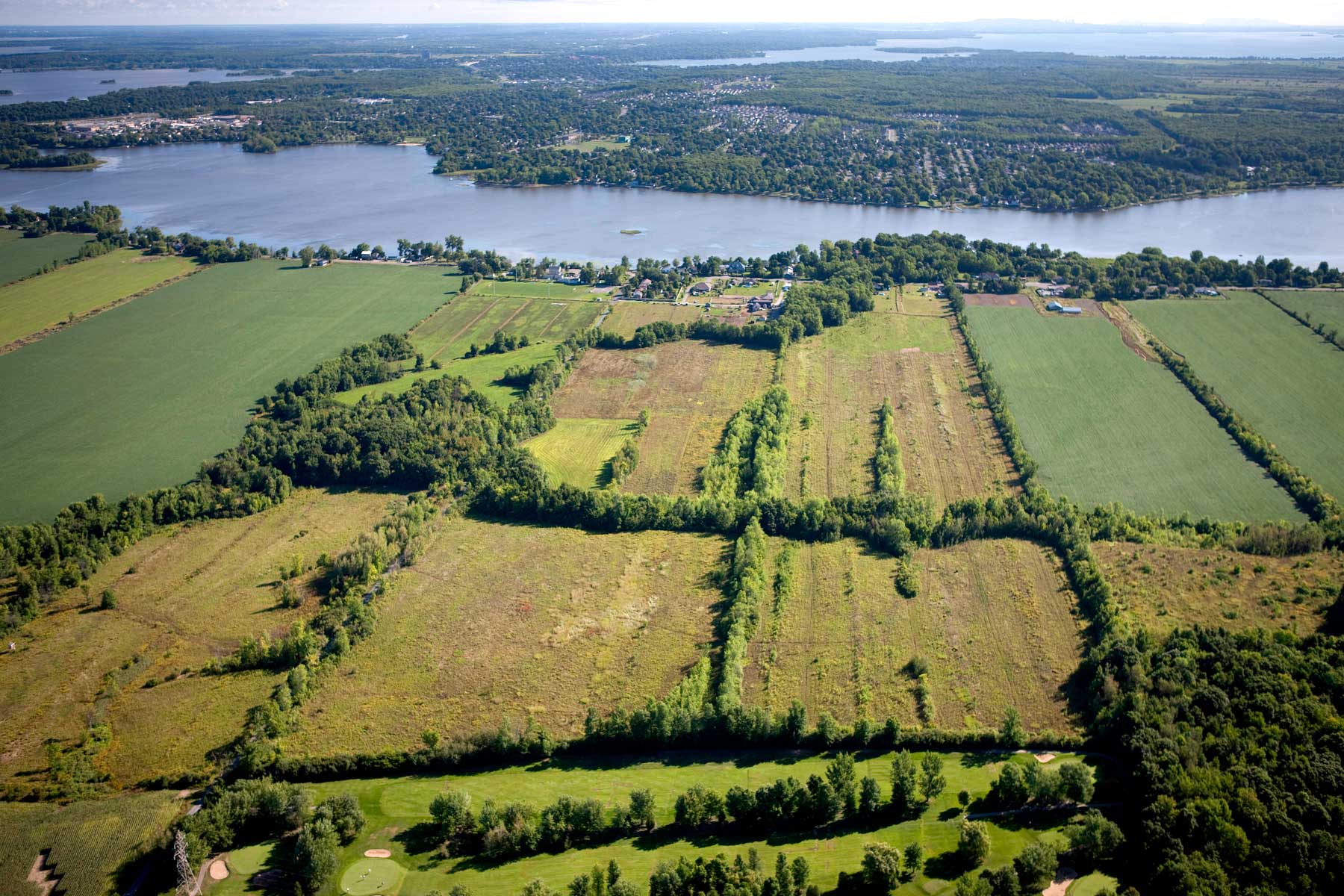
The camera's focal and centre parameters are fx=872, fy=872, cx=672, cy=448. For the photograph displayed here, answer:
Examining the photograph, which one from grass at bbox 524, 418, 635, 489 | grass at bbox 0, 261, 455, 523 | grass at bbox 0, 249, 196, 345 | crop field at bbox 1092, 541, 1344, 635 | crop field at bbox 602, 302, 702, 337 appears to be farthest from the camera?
crop field at bbox 602, 302, 702, 337

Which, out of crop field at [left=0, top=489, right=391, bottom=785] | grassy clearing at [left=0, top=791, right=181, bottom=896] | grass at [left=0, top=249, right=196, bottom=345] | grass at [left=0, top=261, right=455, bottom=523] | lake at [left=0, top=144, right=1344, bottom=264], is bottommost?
grassy clearing at [left=0, top=791, right=181, bottom=896]

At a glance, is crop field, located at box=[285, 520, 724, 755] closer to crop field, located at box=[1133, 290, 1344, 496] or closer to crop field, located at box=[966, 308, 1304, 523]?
crop field, located at box=[966, 308, 1304, 523]

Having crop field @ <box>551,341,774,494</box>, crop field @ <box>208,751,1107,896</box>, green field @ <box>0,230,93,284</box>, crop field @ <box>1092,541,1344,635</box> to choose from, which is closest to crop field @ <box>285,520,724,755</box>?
crop field @ <box>208,751,1107,896</box>

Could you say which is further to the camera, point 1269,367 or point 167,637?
point 1269,367

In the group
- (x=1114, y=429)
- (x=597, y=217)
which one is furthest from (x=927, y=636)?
(x=597, y=217)

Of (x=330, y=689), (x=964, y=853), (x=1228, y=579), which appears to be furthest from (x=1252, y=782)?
(x=330, y=689)

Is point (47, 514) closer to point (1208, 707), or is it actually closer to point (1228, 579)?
point (1208, 707)

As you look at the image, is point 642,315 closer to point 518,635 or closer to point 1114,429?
point 1114,429

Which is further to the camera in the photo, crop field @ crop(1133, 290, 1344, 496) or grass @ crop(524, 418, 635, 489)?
grass @ crop(524, 418, 635, 489)
